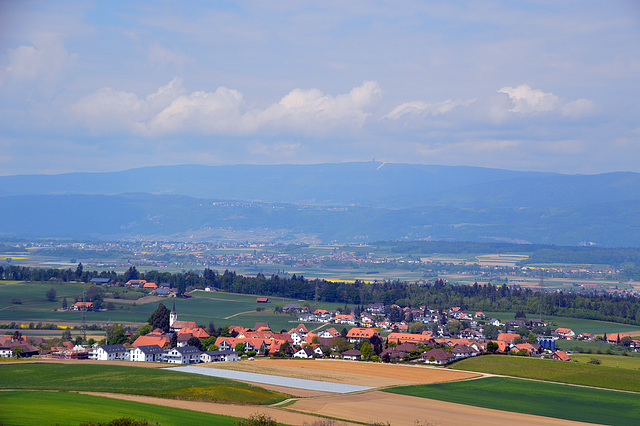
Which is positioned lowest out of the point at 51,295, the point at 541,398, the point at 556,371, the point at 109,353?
the point at 109,353

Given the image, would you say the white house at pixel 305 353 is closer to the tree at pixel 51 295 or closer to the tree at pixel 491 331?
the tree at pixel 491 331

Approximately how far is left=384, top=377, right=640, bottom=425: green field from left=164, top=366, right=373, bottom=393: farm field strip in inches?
98.8

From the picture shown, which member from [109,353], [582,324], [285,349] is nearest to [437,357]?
[285,349]

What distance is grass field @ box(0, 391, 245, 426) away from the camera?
28547 millimetres

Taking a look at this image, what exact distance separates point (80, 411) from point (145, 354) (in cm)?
2620

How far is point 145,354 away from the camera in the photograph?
56.6 meters

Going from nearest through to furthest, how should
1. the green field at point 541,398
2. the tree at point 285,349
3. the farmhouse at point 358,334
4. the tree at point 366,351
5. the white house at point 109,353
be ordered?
the green field at point 541,398 → the white house at point 109,353 → the tree at point 366,351 → the tree at point 285,349 → the farmhouse at point 358,334

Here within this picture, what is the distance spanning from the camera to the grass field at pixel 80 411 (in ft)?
93.7

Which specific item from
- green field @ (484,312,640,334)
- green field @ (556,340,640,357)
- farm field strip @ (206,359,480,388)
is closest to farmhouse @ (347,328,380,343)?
farm field strip @ (206,359,480,388)

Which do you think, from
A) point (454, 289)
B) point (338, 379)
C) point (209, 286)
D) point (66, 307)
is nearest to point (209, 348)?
point (338, 379)

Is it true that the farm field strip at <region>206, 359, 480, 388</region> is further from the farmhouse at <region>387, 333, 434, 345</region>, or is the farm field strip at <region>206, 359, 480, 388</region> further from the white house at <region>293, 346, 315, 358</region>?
the farmhouse at <region>387, 333, 434, 345</region>

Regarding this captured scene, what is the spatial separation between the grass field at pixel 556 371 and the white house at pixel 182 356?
743 inches

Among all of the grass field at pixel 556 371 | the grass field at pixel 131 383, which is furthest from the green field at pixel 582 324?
the grass field at pixel 131 383

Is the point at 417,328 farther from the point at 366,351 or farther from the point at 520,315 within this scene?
the point at 366,351
